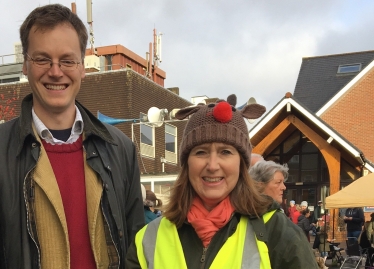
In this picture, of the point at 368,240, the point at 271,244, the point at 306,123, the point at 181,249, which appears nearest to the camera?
the point at 271,244

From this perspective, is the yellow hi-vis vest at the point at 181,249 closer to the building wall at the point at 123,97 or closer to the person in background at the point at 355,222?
the person in background at the point at 355,222

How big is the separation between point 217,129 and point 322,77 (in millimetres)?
23701

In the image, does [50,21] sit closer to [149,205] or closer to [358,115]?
[149,205]

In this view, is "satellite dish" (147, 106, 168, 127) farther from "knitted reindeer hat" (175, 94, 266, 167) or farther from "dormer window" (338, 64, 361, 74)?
"dormer window" (338, 64, 361, 74)

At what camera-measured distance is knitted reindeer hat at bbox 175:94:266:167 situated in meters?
2.25

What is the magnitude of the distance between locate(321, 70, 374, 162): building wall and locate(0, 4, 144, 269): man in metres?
21.2

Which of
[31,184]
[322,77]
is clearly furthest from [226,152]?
[322,77]

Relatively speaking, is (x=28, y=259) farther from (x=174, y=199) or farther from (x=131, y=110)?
(x=131, y=110)

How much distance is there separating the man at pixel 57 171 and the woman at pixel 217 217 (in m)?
0.31

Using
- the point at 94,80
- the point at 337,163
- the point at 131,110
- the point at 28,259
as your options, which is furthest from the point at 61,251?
the point at 94,80

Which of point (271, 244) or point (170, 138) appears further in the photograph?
point (170, 138)

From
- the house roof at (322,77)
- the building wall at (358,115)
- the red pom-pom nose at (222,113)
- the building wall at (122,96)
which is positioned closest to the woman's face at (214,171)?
the red pom-pom nose at (222,113)

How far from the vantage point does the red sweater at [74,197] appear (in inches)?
96.3

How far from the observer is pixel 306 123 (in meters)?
16.7
